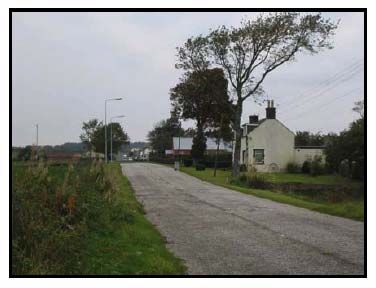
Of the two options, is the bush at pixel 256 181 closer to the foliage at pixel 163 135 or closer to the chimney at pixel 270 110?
the chimney at pixel 270 110

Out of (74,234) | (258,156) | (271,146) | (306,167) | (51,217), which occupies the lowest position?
(306,167)

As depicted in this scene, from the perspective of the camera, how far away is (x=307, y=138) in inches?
3644

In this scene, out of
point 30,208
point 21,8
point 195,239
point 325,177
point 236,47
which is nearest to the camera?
point 21,8

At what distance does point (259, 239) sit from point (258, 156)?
150 ft

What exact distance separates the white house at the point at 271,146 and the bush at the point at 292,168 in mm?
402

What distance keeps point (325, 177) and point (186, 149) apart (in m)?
45.9

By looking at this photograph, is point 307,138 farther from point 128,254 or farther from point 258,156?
point 128,254

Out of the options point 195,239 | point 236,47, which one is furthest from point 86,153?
point 236,47

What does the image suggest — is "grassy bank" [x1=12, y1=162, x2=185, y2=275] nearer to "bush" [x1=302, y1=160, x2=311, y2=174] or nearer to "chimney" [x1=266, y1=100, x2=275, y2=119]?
"bush" [x1=302, y1=160, x2=311, y2=174]

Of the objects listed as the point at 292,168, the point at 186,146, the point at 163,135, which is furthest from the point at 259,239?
the point at 163,135

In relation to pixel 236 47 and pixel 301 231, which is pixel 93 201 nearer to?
pixel 301 231

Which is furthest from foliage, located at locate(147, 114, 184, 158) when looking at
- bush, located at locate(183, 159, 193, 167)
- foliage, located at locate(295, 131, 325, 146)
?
bush, located at locate(183, 159, 193, 167)

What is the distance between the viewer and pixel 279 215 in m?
16.5

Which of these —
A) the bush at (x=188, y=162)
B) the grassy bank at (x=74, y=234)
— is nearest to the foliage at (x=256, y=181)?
the grassy bank at (x=74, y=234)
